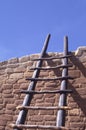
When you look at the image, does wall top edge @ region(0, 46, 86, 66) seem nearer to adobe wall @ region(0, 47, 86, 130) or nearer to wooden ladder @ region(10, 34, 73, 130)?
adobe wall @ region(0, 47, 86, 130)

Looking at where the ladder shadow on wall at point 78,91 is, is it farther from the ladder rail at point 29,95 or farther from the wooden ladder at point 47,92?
the ladder rail at point 29,95

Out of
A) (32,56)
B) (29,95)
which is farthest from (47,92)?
(32,56)

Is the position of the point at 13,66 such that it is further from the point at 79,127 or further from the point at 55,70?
the point at 79,127

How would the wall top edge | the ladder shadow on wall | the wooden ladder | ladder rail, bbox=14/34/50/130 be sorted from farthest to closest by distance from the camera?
the wall top edge < the ladder shadow on wall < ladder rail, bbox=14/34/50/130 < the wooden ladder

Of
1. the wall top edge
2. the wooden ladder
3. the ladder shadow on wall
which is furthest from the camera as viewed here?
the wall top edge

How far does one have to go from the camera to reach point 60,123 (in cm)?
289

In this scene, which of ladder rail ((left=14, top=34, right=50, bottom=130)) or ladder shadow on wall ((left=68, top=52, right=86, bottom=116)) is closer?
ladder rail ((left=14, top=34, right=50, bottom=130))

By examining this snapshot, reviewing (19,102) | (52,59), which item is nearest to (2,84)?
(19,102)

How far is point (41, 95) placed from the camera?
160 inches

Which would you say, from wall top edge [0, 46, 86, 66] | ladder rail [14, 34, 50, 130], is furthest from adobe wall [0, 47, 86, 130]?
ladder rail [14, 34, 50, 130]

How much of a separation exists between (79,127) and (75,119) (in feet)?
0.36

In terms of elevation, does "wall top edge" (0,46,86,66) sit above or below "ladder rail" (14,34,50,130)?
above

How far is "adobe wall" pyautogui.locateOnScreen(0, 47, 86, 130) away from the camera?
12.5 feet

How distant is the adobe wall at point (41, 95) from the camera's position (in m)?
3.82
